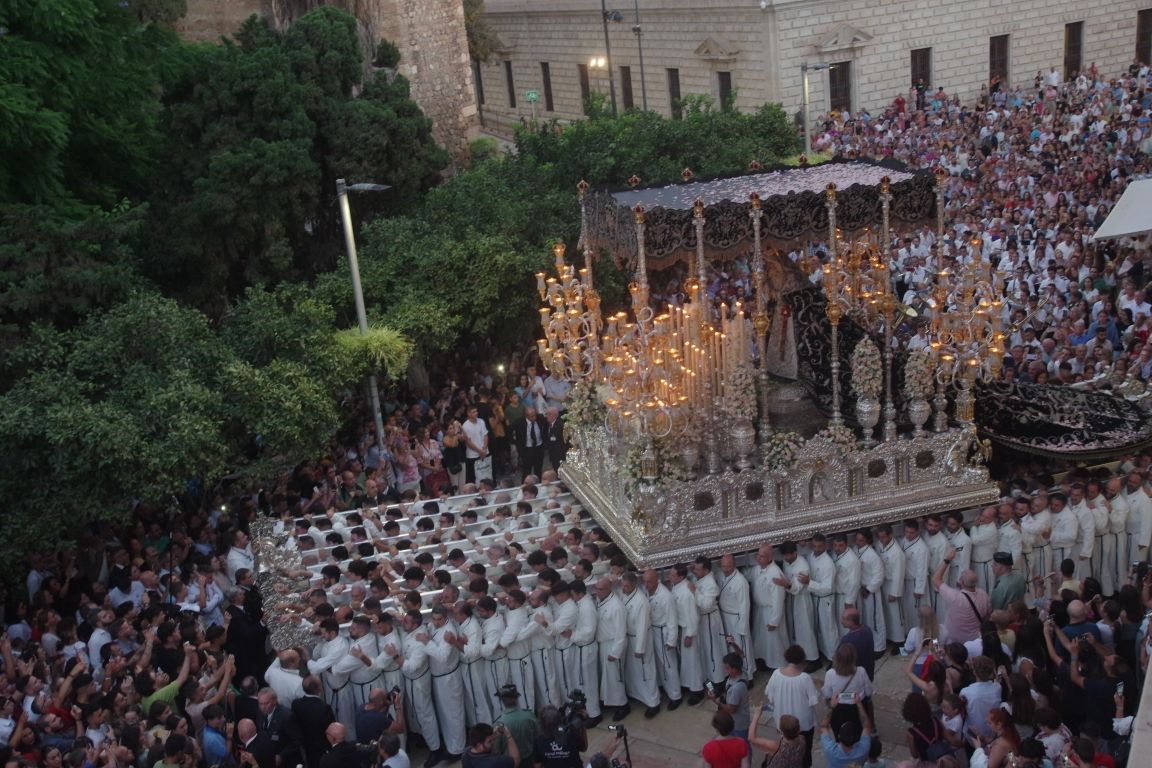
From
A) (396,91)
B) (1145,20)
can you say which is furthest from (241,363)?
(1145,20)

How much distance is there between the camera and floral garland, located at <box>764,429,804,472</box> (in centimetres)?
1316

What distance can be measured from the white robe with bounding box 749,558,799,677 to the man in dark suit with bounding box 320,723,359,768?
4129 millimetres

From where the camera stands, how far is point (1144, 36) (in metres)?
41.0

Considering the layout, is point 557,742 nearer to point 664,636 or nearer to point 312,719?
point 312,719

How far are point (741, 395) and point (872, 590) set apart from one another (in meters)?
2.25

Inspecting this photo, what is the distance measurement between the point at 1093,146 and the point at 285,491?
63.3 feet

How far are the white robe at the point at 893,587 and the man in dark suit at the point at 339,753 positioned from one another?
5.25m

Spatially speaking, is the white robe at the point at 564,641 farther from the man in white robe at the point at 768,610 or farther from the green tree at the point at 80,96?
the green tree at the point at 80,96

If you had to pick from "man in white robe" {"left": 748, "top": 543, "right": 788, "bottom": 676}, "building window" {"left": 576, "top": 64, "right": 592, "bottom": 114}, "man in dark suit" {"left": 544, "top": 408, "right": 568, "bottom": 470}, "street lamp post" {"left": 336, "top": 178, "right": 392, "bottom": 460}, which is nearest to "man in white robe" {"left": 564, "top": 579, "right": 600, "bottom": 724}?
"man in white robe" {"left": 748, "top": 543, "right": 788, "bottom": 676}

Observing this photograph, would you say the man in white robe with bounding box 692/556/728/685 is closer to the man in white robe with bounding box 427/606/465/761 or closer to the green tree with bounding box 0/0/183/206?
the man in white robe with bounding box 427/606/465/761

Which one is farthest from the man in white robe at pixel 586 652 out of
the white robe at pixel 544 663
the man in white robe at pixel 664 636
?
the man in white robe at pixel 664 636

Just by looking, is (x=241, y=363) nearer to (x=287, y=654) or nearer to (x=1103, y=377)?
(x=287, y=654)

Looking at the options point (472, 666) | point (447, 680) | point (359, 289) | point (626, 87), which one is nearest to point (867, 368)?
point (472, 666)

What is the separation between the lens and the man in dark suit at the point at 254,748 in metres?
10.5
